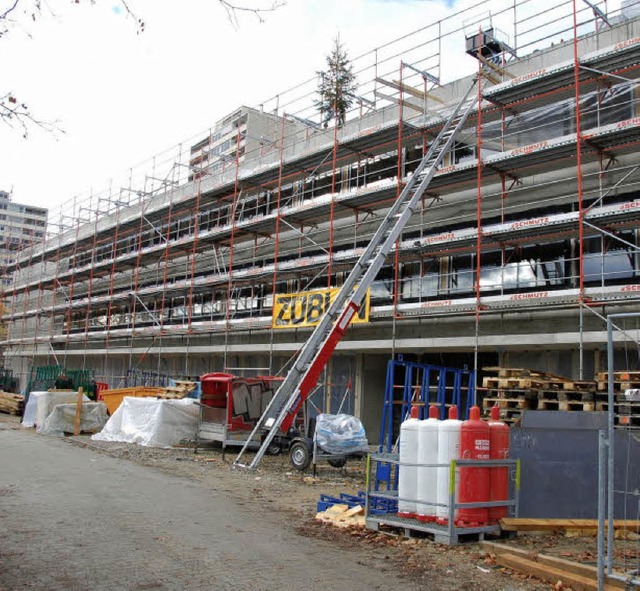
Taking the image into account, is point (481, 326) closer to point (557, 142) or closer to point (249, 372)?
point (557, 142)

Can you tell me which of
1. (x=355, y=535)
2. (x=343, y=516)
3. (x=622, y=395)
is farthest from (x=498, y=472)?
(x=622, y=395)

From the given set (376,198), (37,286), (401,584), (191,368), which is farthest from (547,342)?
(37,286)

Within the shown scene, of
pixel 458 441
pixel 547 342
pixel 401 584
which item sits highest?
pixel 547 342

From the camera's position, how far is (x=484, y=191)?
709 inches

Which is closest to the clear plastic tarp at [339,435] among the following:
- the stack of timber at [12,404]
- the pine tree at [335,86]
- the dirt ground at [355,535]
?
the dirt ground at [355,535]

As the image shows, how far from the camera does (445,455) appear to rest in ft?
26.3

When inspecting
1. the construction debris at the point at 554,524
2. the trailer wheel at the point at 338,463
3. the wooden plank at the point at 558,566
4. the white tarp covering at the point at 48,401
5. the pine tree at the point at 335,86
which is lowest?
the trailer wheel at the point at 338,463

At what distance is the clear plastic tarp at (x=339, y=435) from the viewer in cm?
1395

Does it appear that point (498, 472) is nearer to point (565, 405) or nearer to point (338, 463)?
point (565, 405)

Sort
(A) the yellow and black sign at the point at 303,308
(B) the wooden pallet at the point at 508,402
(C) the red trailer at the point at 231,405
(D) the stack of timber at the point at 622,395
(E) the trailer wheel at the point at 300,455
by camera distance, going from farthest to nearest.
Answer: (A) the yellow and black sign at the point at 303,308 < (C) the red trailer at the point at 231,405 < (E) the trailer wheel at the point at 300,455 < (B) the wooden pallet at the point at 508,402 < (D) the stack of timber at the point at 622,395

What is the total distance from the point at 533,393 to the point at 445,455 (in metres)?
4.45

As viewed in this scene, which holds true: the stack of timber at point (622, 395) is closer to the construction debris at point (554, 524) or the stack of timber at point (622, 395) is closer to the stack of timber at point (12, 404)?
the construction debris at point (554, 524)

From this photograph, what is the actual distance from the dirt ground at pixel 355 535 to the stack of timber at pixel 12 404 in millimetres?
14075

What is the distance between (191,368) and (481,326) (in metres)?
14.9
